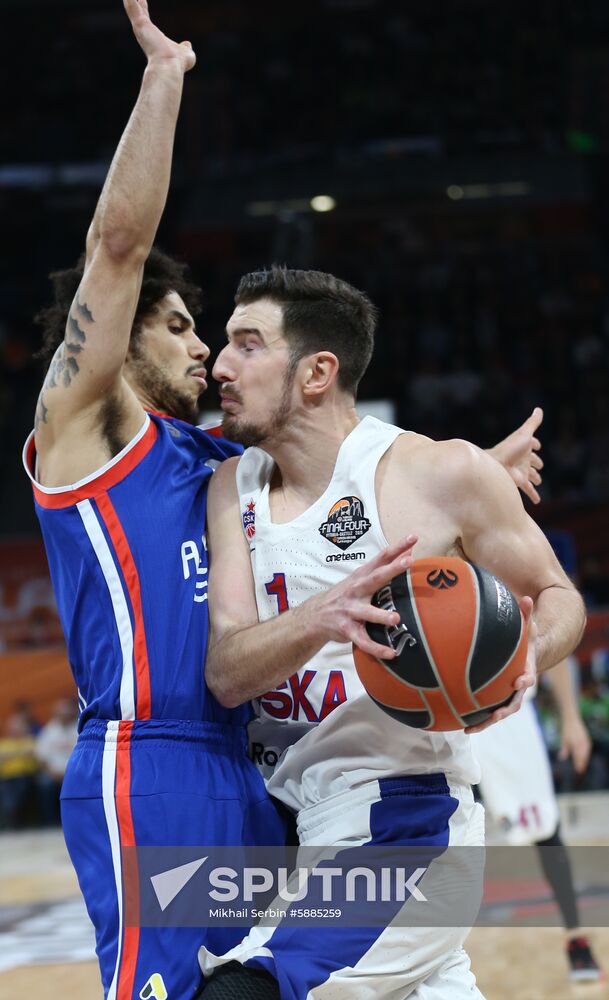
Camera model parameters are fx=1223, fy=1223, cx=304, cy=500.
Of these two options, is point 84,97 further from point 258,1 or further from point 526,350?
point 526,350

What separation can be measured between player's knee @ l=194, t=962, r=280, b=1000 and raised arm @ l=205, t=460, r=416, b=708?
60cm

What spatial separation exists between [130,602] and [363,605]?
0.74 meters

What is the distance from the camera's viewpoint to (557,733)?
1167cm

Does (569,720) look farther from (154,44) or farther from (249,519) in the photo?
(154,44)

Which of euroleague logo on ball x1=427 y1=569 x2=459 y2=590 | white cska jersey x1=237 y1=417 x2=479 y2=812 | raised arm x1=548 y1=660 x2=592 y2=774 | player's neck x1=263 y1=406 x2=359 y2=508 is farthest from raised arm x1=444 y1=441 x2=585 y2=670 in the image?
raised arm x1=548 y1=660 x2=592 y2=774

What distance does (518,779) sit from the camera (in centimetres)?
621

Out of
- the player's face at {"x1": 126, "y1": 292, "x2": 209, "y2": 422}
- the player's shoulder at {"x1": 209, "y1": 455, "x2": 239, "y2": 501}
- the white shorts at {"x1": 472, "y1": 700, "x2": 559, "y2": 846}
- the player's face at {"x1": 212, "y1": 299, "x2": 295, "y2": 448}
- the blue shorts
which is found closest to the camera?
the blue shorts

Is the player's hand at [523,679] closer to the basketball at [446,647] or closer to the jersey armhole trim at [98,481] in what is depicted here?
the basketball at [446,647]

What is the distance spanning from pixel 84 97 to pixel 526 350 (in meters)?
7.73

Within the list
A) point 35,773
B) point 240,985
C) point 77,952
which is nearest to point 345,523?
point 240,985

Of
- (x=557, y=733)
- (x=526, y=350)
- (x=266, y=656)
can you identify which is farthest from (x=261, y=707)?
(x=526, y=350)

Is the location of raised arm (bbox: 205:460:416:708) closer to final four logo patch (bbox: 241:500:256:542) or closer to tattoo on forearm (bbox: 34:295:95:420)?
final four logo patch (bbox: 241:500:256:542)

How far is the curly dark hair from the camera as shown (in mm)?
3504

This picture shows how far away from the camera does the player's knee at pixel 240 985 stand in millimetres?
2654
